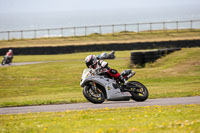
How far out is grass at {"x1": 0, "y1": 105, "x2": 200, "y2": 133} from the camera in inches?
281

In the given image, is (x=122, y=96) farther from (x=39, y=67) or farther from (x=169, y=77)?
(x=39, y=67)

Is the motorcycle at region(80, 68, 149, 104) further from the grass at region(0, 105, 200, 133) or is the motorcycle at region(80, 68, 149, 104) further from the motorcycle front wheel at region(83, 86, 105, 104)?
the grass at region(0, 105, 200, 133)

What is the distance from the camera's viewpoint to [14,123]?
869 centimetres

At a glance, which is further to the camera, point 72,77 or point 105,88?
point 72,77

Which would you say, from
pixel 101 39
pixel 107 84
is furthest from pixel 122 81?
pixel 101 39

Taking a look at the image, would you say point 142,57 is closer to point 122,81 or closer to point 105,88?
point 122,81

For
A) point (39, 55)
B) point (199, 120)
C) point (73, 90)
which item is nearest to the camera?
point (199, 120)

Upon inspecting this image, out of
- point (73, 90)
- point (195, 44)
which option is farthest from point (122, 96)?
point (195, 44)

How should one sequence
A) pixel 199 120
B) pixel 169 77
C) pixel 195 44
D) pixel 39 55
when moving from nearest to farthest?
pixel 199 120, pixel 169 77, pixel 195 44, pixel 39 55

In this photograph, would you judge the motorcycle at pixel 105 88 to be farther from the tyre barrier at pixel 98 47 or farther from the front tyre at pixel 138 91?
the tyre barrier at pixel 98 47

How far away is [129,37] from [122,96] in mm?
43099

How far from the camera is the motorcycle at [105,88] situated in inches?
456

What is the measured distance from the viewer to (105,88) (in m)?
11.6

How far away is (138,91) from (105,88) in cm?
108
